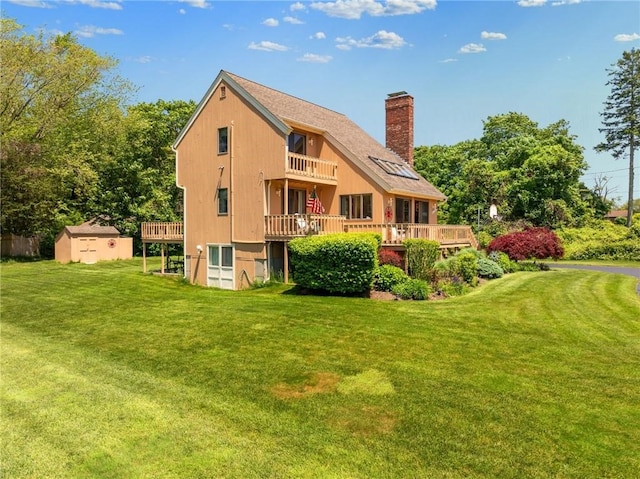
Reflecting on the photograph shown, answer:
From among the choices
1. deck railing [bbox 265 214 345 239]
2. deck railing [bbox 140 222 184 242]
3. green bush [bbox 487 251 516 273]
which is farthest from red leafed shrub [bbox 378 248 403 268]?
deck railing [bbox 140 222 184 242]

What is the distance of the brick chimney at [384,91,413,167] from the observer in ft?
83.8

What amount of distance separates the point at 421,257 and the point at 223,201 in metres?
10.1

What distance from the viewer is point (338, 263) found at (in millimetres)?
14820

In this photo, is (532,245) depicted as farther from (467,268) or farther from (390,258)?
(390,258)

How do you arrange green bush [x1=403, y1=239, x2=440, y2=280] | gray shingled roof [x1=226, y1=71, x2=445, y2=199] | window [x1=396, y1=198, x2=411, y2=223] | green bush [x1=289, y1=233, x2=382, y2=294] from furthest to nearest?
window [x1=396, y1=198, x2=411, y2=223] → gray shingled roof [x1=226, y1=71, x2=445, y2=199] → green bush [x1=403, y1=239, x2=440, y2=280] → green bush [x1=289, y1=233, x2=382, y2=294]

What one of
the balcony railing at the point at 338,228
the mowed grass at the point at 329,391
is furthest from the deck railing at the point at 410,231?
the mowed grass at the point at 329,391

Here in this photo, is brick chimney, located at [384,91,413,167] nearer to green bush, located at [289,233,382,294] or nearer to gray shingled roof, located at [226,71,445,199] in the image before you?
gray shingled roof, located at [226,71,445,199]

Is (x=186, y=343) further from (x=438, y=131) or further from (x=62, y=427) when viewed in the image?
(x=438, y=131)

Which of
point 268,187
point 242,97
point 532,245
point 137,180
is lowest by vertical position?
point 532,245

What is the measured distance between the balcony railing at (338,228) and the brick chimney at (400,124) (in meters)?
8.13

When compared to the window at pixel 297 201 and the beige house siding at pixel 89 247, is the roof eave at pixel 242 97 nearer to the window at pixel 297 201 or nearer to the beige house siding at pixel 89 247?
the window at pixel 297 201

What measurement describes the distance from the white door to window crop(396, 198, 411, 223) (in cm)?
855

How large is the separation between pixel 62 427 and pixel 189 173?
57.9ft

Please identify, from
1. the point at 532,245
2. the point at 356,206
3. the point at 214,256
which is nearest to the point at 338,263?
the point at 356,206
